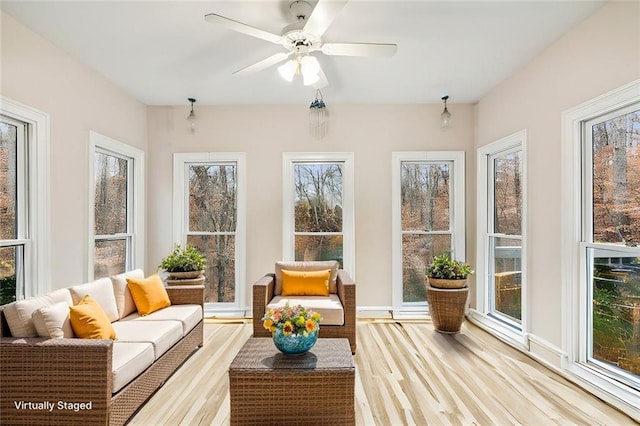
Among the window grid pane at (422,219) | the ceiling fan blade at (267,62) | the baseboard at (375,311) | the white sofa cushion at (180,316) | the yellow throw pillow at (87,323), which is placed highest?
the ceiling fan blade at (267,62)

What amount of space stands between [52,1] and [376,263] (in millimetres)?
4145

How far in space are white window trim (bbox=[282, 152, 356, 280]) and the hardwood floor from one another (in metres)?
1.29

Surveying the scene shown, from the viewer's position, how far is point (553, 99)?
326 centimetres

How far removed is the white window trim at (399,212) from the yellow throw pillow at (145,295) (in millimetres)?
2884

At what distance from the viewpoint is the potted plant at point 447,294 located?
4199 mm

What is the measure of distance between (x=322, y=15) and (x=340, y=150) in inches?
110

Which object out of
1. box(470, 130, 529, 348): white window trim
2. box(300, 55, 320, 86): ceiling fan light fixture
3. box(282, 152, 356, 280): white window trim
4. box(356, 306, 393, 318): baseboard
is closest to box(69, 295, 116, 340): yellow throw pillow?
box(300, 55, 320, 86): ceiling fan light fixture

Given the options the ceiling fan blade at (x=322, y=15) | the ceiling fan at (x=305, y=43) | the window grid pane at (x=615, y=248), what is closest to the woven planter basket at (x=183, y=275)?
the ceiling fan at (x=305, y=43)

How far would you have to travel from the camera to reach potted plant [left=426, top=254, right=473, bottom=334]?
13.8 feet

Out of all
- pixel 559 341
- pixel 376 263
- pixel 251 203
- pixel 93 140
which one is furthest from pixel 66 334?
pixel 559 341

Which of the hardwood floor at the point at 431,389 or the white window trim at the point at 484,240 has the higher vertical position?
the white window trim at the point at 484,240

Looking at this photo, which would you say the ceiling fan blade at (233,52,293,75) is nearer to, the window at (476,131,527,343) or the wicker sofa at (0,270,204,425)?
the wicker sofa at (0,270,204,425)

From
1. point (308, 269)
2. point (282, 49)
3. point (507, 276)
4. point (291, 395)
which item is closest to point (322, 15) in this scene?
point (282, 49)

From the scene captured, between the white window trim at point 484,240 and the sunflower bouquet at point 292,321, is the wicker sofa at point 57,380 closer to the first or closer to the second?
the sunflower bouquet at point 292,321
